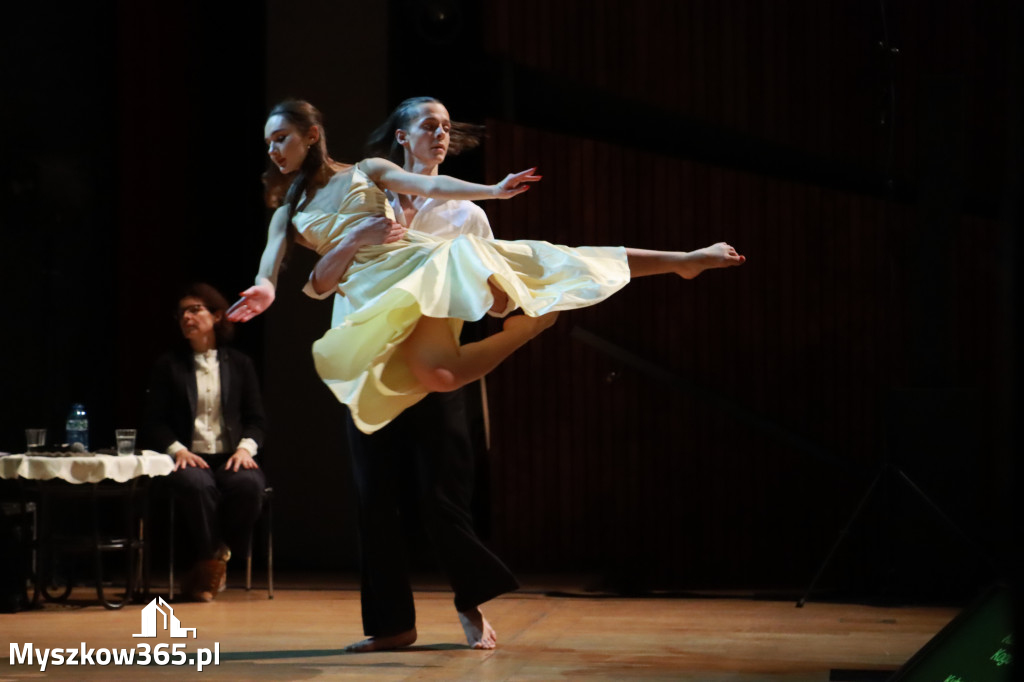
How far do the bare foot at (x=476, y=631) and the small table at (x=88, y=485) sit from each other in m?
1.79

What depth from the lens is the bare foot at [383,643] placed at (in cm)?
372

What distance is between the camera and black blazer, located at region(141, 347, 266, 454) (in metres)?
5.36

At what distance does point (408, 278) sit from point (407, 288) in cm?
5

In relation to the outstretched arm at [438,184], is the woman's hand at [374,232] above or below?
below

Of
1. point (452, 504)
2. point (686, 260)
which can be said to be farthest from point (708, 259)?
point (452, 504)

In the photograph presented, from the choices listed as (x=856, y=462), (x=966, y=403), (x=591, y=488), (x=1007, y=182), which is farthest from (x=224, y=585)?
(x=1007, y=182)

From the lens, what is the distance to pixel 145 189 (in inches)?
242

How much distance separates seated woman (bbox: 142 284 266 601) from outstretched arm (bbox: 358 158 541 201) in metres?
2.13

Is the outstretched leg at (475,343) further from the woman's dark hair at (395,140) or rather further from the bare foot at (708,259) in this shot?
the woman's dark hair at (395,140)

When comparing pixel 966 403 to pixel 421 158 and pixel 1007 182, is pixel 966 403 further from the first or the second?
pixel 1007 182

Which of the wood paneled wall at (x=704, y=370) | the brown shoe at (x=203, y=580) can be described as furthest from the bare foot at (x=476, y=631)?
the wood paneled wall at (x=704, y=370)

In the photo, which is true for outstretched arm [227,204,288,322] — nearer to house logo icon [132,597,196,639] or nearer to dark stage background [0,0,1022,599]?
house logo icon [132,597,196,639]

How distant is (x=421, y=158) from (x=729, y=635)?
5.86 ft

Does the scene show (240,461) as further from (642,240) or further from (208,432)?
(642,240)
